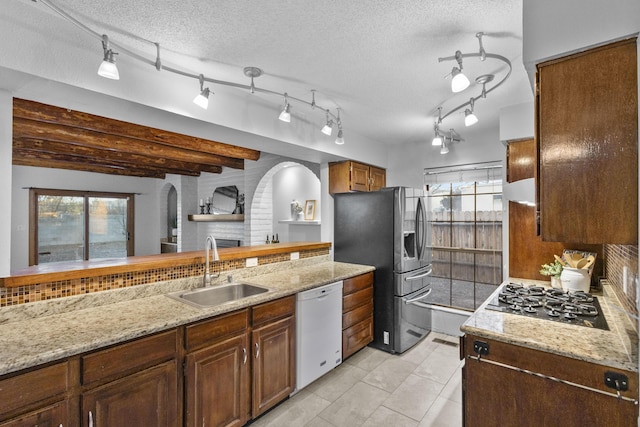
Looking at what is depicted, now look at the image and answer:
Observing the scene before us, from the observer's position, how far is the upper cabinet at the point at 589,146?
115 centimetres

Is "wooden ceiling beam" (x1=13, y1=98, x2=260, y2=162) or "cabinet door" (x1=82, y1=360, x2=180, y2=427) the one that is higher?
"wooden ceiling beam" (x1=13, y1=98, x2=260, y2=162)

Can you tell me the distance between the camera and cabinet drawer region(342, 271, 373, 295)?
3.00m

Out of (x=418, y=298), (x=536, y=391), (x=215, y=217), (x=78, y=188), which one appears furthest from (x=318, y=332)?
(x=78, y=188)

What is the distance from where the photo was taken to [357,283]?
316 cm

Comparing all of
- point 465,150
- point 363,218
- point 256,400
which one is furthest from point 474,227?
point 256,400

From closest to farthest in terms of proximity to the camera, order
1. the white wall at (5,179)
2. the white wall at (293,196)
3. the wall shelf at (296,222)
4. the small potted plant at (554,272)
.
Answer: the white wall at (5,179) → the small potted plant at (554,272) → the wall shelf at (296,222) → the white wall at (293,196)

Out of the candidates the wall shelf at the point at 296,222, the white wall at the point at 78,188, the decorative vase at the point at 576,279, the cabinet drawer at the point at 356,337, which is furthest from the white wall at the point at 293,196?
the white wall at the point at 78,188

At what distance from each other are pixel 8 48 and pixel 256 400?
7.74 feet

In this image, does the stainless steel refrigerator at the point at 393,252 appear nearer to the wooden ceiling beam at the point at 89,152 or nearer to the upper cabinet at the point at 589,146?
the upper cabinet at the point at 589,146

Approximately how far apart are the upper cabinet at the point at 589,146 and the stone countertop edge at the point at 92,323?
176 centimetres

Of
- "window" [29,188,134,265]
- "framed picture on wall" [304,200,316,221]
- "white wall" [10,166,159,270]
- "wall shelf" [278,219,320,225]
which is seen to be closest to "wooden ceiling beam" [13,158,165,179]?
"white wall" [10,166,159,270]

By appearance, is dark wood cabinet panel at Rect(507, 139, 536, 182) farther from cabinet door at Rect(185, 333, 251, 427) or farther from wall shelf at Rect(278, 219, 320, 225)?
cabinet door at Rect(185, 333, 251, 427)

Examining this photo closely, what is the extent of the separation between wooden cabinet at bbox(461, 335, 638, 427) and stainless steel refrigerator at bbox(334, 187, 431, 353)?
1598 millimetres

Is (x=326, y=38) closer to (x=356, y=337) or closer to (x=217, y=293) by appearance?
(x=217, y=293)
